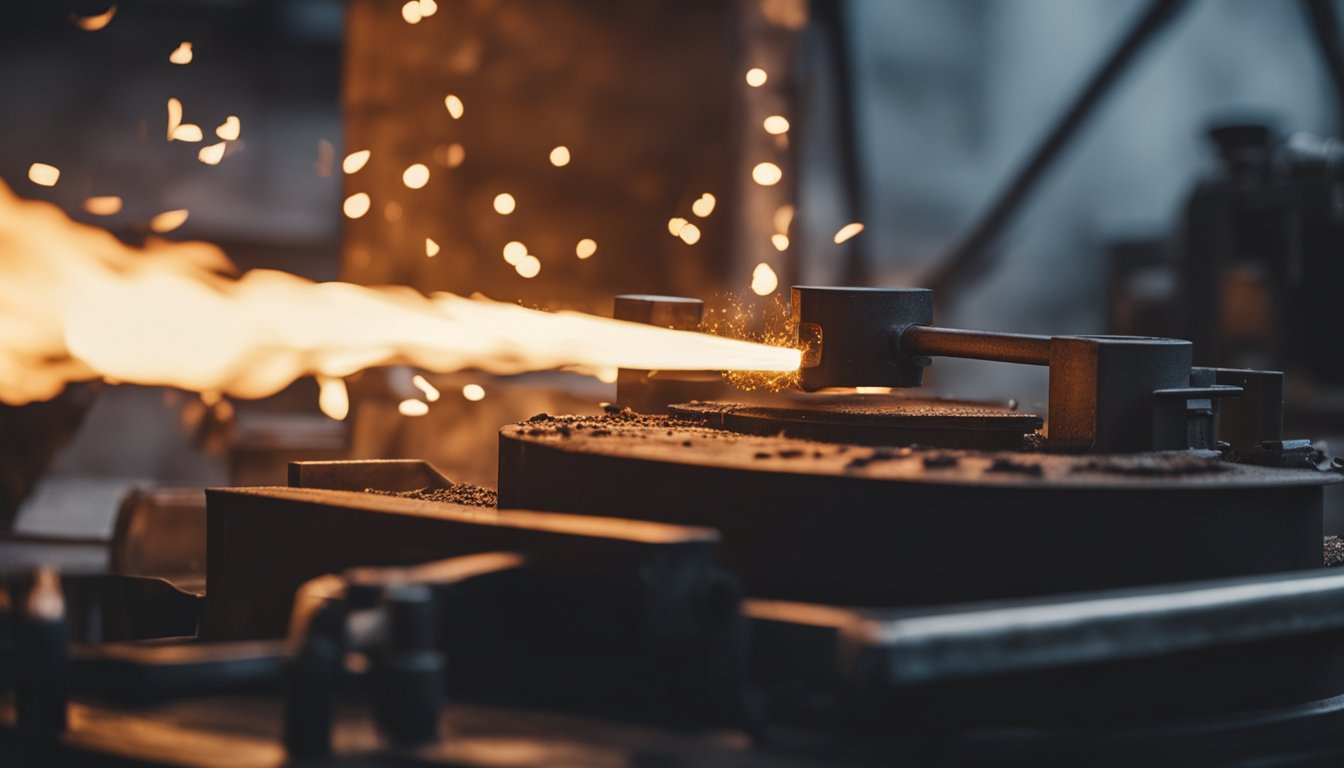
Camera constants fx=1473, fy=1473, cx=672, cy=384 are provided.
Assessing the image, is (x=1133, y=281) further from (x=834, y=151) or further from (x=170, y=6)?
(x=170, y=6)

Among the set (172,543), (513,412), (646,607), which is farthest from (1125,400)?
(513,412)

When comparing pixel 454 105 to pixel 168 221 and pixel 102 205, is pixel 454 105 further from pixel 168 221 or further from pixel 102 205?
pixel 102 205

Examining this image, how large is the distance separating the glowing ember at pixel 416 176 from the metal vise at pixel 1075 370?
14.4 ft


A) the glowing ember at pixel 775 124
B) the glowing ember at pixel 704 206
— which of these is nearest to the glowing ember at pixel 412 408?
the glowing ember at pixel 704 206

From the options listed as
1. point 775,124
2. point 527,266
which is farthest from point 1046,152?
point 527,266

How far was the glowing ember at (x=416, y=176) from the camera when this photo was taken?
6.91 meters

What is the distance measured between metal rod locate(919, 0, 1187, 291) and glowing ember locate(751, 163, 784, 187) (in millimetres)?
2153

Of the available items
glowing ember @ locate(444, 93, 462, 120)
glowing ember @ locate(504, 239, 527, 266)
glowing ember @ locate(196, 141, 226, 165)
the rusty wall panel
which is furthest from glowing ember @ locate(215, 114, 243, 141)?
glowing ember @ locate(504, 239, 527, 266)

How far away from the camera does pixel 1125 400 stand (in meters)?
2.52

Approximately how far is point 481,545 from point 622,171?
15.1 ft

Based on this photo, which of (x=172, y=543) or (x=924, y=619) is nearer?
(x=924, y=619)

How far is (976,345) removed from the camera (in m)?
2.69

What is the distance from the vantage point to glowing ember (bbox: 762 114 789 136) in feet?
21.6

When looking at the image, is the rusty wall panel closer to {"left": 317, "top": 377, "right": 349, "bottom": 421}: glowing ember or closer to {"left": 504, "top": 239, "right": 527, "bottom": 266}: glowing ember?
{"left": 504, "top": 239, "right": 527, "bottom": 266}: glowing ember
